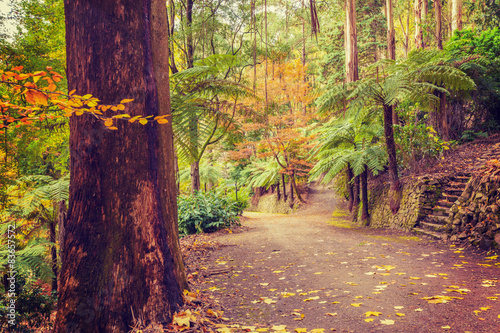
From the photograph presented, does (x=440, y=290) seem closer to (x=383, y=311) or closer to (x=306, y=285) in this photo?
(x=383, y=311)

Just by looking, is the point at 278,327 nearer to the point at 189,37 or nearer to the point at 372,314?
the point at 372,314

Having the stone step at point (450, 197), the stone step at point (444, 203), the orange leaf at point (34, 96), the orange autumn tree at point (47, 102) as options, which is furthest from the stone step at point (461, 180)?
the orange leaf at point (34, 96)

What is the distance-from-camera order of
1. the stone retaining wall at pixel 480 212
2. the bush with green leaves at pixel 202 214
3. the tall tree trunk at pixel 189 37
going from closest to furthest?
1. the stone retaining wall at pixel 480 212
2. the bush with green leaves at pixel 202 214
3. the tall tree trunk at pixel 189 37

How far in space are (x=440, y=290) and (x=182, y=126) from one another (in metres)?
3.94

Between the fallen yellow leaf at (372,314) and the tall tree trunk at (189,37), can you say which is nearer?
the fallen yellow leaf at (372,314)

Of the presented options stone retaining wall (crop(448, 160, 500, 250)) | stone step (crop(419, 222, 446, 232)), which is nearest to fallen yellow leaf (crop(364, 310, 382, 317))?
stone retaining wall (crop(448, 160, 500, 250))

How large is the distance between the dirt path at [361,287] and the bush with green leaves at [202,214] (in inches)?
93.9

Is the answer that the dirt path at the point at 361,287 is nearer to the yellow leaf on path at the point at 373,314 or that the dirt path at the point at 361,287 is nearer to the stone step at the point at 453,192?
the yellow leaf on path at the point at 373,314

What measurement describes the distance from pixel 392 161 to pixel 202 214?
16.7ft

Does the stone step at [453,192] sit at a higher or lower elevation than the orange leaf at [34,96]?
lower

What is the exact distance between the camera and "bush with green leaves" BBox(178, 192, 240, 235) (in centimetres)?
792

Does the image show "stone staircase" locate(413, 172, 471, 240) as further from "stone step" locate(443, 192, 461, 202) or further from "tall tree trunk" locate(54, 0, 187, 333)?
"tall tree trunk" locate(54, 0, 187, 333)

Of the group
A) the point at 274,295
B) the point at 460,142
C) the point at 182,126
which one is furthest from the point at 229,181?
the point at 274,295

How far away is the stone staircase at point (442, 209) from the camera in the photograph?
5.77m
